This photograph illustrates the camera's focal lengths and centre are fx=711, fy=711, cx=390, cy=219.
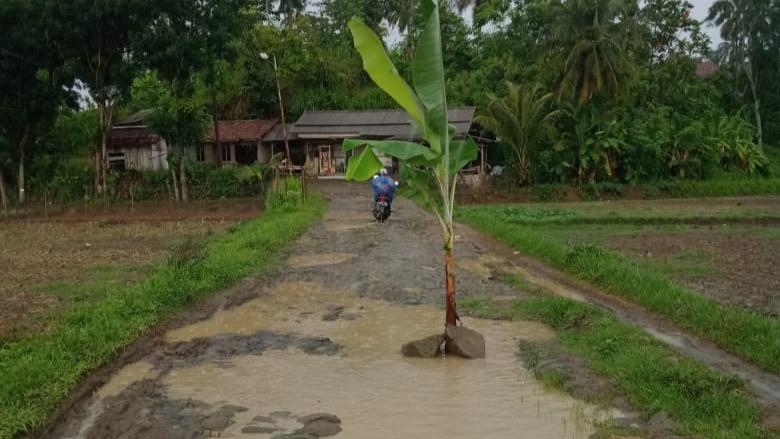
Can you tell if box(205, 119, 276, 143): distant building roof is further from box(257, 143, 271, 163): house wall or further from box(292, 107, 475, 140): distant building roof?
box(292, 107, 475, 140): distant building roof

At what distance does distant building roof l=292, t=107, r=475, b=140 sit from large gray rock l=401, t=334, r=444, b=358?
26.5 metres

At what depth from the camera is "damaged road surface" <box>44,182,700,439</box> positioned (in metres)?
5.59

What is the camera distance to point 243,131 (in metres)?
36.4

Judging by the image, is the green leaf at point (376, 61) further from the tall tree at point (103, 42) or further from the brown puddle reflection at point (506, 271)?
the tall tree at point (103, 42)

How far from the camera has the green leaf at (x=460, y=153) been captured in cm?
786

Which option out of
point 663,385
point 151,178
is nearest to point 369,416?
point 663,385

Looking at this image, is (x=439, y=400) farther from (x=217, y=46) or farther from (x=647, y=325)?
(x=217, y=46)

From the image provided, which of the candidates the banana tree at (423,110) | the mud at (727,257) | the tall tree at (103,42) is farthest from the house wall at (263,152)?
the banana tree at (423,110)

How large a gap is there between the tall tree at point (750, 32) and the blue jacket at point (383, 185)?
26.3 metres

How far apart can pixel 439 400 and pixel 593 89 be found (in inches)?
1018

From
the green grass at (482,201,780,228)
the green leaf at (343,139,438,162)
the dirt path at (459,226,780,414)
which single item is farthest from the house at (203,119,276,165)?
the green leaf at (343,139,438,162)

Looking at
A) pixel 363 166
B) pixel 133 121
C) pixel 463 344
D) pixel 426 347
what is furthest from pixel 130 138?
pixel 463 344

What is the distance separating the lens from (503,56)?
39250 mm

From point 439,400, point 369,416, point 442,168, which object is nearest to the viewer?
Answer: point 369,416
